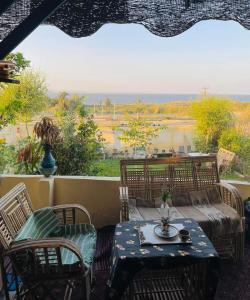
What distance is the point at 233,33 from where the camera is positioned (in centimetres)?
454

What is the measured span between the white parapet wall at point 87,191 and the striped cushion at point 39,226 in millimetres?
890

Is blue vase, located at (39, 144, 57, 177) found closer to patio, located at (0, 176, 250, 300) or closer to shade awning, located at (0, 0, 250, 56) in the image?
patio, located at (0, 176, 250, 300)

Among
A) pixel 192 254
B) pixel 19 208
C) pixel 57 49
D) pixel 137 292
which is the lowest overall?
pixel 137 292

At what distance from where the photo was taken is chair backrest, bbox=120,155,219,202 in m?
3.31

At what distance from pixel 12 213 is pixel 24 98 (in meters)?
2.42

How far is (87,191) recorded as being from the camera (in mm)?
3520

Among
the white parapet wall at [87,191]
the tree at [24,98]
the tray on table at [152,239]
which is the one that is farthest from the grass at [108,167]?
the tray on table at [152,239]

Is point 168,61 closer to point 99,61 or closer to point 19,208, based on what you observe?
point 99,61

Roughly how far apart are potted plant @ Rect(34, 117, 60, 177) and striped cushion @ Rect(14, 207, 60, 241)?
0.93 metres

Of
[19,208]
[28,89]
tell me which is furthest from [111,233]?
[28,89]

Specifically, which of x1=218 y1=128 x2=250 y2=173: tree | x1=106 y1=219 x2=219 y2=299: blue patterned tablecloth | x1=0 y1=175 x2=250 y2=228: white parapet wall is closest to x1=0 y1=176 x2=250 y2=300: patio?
x1=0 y1=175 x2=250 y2=228: white parapet wall

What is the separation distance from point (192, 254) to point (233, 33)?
3656mm

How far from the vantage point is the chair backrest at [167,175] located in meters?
3.31

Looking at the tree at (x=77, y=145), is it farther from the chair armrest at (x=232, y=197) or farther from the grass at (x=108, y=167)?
the chair armrest at (x=232, y=197)
